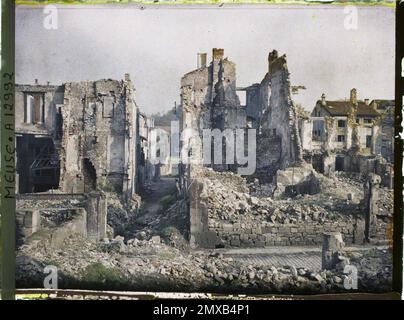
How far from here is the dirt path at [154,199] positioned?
6.83 meters

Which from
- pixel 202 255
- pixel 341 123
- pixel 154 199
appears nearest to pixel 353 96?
pixel 341 123

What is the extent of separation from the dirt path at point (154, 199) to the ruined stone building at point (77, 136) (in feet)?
1.08

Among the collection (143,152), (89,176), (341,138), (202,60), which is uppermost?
(202,60)

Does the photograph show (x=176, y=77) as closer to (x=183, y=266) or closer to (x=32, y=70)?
(x=32, y=70)

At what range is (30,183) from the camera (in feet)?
21.9

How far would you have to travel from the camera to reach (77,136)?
6.93m

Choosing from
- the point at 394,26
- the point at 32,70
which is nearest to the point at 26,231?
the point at 32,70

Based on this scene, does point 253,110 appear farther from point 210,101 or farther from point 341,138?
point 341,138

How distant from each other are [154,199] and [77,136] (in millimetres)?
1798

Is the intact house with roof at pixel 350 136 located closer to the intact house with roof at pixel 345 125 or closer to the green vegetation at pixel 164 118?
the intact house with roof at pixel 345 125

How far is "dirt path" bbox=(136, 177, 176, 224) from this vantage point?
269 inches

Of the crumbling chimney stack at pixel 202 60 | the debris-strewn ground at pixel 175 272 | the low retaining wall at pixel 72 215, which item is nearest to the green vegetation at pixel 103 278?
the debris-strewn ground at pixel 175 272

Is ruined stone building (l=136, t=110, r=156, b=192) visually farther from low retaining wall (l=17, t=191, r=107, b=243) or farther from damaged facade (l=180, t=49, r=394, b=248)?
low retaining wall (l=17, t=191, r=107, b=243)

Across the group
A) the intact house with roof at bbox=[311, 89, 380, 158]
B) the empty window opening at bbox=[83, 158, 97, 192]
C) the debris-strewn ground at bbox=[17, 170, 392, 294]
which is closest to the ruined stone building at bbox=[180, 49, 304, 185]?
the intact house with roof at bbox=[311, 89, 380, 158]
